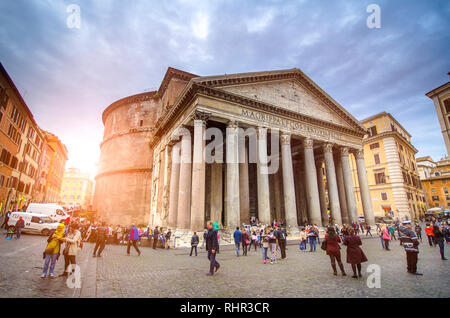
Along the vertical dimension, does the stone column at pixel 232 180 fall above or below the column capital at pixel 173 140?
below

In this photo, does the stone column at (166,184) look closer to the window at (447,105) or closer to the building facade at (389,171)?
the building facade at (389,171)

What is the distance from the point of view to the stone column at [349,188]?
69.2 ft

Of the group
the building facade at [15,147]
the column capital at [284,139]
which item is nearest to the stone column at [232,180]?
the column capital at [284,139]

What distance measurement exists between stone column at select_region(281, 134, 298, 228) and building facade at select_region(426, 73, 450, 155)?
16453 mm

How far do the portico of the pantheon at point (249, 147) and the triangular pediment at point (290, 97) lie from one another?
90 millimetres

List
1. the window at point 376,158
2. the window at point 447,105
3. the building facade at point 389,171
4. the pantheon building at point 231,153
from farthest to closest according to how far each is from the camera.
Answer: the window at point 376,158 < the building facade at point 389,171 < the window at point 447,105 < the pantheon building at point 231,153

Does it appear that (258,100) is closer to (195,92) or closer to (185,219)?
(195,92)

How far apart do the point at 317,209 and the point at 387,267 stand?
12.0 meters

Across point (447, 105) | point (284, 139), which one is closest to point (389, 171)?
point (447, 105)

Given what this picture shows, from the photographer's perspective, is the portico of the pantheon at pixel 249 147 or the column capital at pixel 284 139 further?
the column capital at pixel 284 139

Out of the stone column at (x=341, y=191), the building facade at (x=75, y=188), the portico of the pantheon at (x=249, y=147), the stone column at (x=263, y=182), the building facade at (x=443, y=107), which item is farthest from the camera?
the building facade at (x=75, y=188)

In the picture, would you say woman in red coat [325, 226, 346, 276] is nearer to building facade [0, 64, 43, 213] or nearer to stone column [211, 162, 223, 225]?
stone column [211, 162, 223, 225]

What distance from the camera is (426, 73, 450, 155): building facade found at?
21.7 m

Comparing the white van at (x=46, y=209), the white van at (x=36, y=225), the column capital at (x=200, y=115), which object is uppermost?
the column capital at (x=200, y=115)
